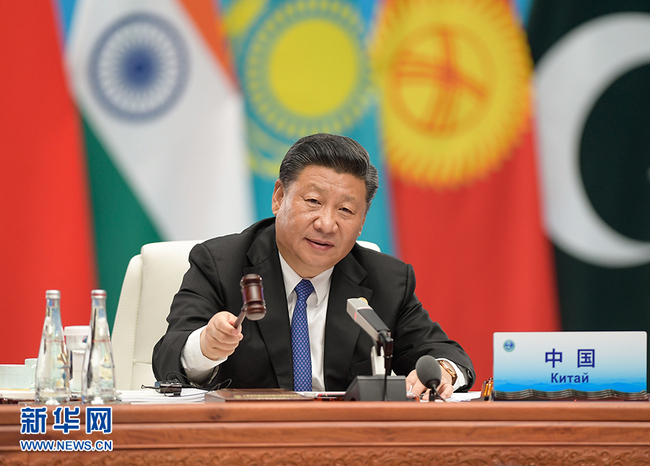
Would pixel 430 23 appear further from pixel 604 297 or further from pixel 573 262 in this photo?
pixel 604 297

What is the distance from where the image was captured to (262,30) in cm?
312

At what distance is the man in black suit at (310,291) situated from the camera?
1.85m

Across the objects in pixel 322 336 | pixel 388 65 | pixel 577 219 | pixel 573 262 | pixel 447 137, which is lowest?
pixel 322 336

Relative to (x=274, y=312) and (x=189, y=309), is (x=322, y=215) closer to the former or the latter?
(x=274, y=312)

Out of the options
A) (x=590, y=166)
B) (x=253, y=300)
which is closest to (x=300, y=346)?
(x=253, y=300)

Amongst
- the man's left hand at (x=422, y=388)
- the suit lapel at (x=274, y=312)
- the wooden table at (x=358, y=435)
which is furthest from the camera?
Result: the suit lapel at (x=274, y=312)

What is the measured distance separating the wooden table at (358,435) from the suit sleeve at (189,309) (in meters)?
0.55

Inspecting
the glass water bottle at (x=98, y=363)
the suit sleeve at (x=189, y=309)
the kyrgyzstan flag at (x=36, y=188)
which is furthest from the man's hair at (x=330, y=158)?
the kyrgyzstan flag at (x=36, y=188)

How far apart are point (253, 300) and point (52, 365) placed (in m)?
0.38

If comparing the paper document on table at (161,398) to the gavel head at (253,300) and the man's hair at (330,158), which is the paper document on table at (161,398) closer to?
the gavel head at (253,300)

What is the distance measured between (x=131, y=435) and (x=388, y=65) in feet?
7.89

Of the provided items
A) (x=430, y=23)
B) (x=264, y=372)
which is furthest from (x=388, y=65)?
(x=264, y=372)

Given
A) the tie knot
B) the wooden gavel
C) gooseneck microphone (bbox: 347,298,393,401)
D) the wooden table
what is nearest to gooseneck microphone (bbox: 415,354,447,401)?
gooseneck microphone (bbox: 347,298,393,401)

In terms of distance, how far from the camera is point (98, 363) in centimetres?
122
